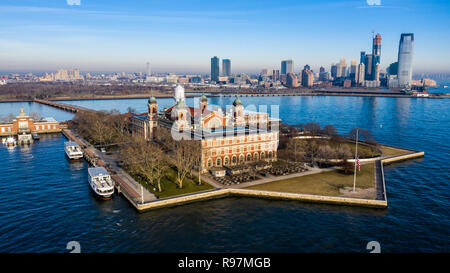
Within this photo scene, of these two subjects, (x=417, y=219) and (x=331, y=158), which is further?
(x=331, y=158)

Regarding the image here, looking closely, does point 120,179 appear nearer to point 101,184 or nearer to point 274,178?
point 101,184

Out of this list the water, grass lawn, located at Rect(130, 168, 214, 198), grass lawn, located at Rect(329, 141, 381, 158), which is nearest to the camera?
the water

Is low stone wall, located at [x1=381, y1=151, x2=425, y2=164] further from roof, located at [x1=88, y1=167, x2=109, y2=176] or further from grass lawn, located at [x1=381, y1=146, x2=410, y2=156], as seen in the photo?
roof, located at [x1=88, y1=167, x2=109, y2=176]

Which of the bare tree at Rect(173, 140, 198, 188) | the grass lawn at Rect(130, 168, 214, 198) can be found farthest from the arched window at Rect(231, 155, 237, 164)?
the grass lawn at Rect(130, 168, 214, 198)
